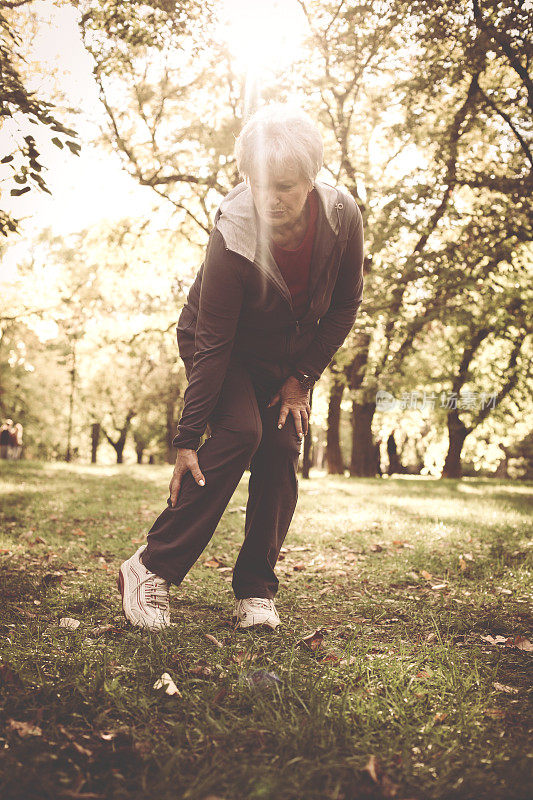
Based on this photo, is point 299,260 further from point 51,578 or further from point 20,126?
point 20,126

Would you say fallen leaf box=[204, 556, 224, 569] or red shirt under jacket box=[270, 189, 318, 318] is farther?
fallen leaf box=[204, 556, 224, 569]

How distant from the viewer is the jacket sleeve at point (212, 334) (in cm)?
258

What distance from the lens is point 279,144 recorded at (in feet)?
7.66

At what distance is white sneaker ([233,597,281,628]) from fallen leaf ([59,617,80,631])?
72 centimetres

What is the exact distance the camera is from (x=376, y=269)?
9727 mm

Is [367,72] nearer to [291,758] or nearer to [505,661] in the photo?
[505,661]

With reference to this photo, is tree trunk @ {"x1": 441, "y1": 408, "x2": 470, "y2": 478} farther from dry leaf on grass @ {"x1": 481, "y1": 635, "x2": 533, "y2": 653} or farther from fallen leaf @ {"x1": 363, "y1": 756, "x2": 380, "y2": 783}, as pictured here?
fallen leaf @ {"x1": 363, "y1": 756, "x2": 380, "y2": 783}

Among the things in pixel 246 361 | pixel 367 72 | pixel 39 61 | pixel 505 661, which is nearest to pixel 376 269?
pixel 367 72

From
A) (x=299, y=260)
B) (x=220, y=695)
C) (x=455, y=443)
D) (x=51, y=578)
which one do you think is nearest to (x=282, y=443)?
(x=299, y=260)

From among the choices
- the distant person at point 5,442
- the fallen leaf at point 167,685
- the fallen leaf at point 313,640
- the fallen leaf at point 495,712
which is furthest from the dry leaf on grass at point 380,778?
the distant person at point 5,442

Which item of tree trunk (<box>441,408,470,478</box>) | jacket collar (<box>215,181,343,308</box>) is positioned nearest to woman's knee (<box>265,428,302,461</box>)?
jacket collar (<box>215,181,343,308</box>)

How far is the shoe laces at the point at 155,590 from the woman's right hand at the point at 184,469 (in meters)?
0.34

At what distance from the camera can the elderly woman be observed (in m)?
2.46

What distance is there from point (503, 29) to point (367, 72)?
3693 mm
